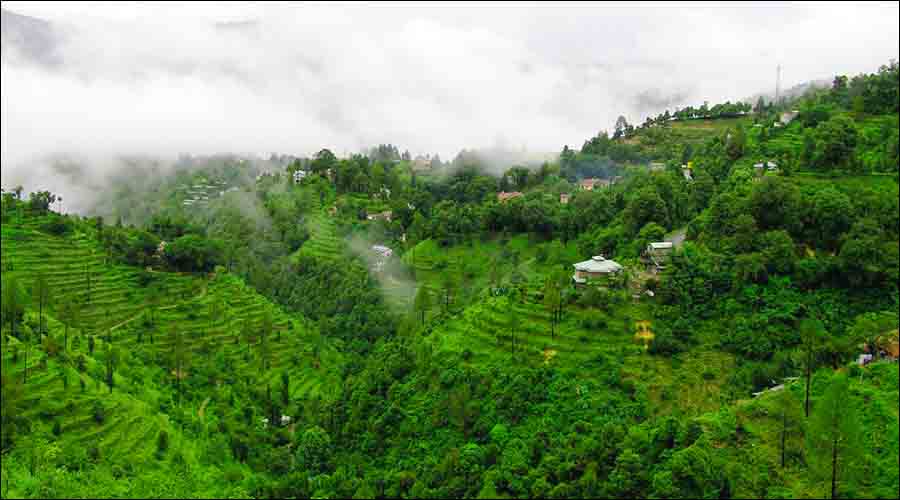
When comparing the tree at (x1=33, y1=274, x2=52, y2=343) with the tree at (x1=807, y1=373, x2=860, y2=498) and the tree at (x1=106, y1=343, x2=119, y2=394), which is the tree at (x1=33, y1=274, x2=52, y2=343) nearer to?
the tree at (x1=106, y1=343, x2=119, y2=394)

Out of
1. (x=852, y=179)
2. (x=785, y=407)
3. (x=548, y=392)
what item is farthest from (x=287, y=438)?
(x=852, y=179)

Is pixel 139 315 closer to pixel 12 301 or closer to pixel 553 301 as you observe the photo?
pixel 12 301

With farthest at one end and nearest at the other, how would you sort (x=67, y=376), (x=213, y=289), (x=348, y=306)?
(x=348, y=306) < (x=213, y=289) < (x=67, y=376)

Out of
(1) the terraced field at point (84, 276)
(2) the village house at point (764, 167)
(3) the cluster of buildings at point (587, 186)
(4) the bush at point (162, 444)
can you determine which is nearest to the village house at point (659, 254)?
(2) the village house at point (764, 167)

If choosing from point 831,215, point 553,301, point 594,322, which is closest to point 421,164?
point 553,301

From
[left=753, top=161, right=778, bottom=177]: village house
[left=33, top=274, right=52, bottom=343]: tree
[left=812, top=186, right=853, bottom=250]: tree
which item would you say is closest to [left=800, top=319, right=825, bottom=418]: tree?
[left=812, top=186, right=853, bottom=250]: tree

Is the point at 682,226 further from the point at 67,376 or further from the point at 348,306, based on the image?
the point at 67,376
